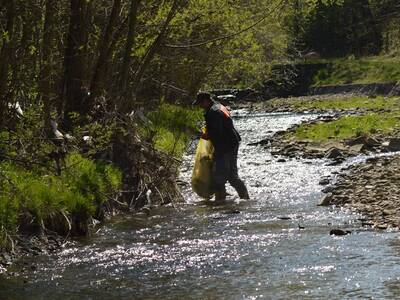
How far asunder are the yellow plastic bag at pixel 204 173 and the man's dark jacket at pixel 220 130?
0.47m

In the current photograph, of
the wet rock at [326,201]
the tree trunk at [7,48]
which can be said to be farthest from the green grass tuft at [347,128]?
the tree trunk at [7,48]

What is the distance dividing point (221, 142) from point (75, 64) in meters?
3.68

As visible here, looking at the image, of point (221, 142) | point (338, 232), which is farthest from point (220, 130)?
point (338, 232)

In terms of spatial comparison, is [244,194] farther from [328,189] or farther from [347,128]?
[347,128]

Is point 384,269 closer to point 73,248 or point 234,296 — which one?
point 234,296

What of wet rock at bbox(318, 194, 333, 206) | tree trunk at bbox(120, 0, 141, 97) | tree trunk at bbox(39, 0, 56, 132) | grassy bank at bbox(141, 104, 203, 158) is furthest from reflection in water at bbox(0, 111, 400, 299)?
grassy bank at bbox(141, 104, 203, 158)

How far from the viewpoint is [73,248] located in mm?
11430

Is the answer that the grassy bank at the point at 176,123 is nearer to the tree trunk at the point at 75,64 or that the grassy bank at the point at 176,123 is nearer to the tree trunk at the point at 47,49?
the tree trunk at the point at 75,64

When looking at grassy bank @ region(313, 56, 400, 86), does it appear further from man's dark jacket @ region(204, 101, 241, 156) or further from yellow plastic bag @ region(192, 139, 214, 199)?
man's dark jacket @ region(204, 101, 241, 156)

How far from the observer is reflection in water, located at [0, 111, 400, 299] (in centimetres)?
883

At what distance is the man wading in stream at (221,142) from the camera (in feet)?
50.3

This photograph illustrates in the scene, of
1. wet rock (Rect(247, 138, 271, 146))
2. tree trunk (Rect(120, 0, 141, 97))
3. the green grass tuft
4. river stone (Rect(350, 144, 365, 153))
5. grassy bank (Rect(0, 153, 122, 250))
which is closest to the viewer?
grassy bank (Rect(0, 153, 122, 250))


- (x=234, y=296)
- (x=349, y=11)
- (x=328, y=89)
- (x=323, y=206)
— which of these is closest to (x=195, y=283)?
(x=234, y=296)

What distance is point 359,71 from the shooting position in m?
69.1
